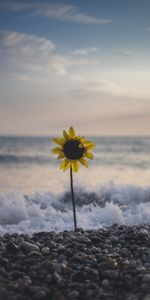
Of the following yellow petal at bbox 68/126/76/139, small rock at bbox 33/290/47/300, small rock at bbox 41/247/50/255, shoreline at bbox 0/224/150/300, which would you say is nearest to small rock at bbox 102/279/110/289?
shoreline at bbox 0/224/150/300

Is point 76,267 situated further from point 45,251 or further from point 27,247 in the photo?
point 27,247

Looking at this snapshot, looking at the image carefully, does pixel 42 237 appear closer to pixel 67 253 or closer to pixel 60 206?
pixel 67 253

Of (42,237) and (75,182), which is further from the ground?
(75,182)

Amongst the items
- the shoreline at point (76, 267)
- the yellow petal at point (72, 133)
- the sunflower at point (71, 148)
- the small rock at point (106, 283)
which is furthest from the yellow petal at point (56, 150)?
the small rock at point (106, 283)

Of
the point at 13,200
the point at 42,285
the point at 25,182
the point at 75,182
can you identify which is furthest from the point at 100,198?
the point at 42,285

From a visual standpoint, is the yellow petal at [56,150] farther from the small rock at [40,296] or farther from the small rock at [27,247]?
the small rock at [40,296]

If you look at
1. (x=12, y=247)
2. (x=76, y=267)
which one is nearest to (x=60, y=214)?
(x=12, y=247)
